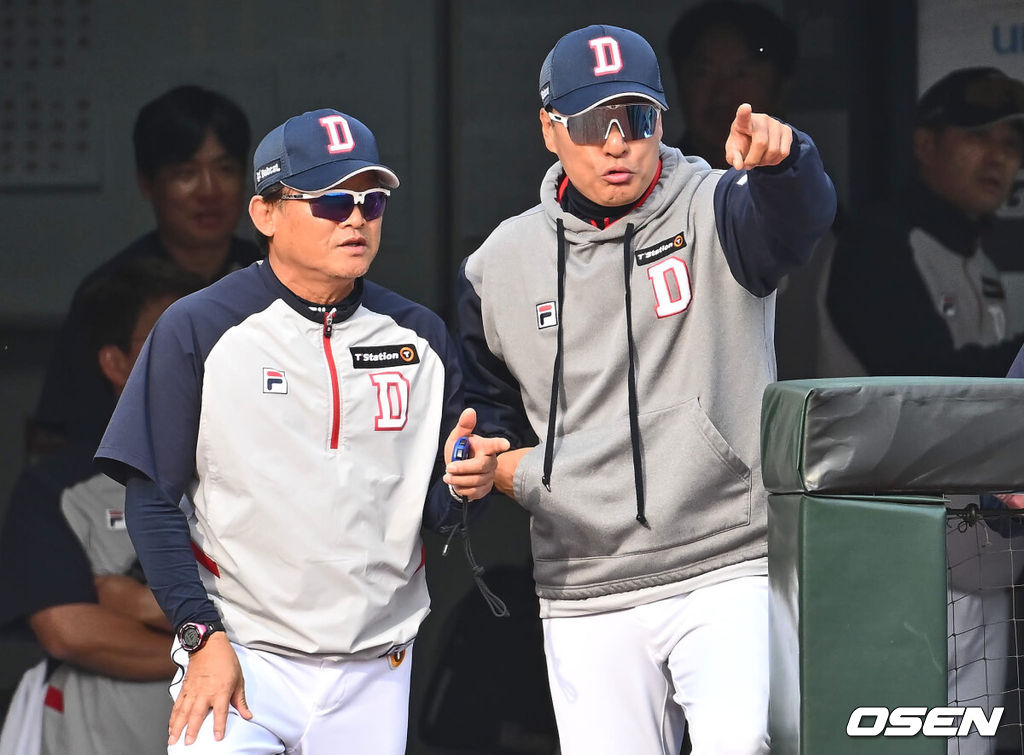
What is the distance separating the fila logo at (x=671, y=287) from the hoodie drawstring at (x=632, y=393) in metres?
0.05

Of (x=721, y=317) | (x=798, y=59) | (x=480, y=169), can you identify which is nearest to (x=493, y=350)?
(x=721, y=317)

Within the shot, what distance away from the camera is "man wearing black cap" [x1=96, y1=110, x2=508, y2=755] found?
2.36 meters

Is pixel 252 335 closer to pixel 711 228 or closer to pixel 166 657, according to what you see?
pixel 711 228

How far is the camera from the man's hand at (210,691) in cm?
227

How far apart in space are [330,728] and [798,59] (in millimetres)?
2023

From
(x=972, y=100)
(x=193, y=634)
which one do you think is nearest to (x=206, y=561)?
(x=193, y=634)

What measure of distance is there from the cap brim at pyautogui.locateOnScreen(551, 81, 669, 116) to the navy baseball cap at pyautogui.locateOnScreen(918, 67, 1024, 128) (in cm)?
120

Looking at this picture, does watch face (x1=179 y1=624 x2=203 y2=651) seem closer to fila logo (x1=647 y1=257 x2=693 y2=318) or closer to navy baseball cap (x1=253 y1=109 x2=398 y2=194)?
navy baseball cap (x1=253 y1=109 x2=398 y2=194)

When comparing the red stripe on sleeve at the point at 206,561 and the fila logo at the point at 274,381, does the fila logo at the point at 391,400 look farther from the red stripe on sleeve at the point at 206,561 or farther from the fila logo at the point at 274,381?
the red stripe on sleeve at the point at 206,561

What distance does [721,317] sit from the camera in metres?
2.51

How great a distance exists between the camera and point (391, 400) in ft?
8.25

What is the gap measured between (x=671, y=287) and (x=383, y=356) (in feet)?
1.74

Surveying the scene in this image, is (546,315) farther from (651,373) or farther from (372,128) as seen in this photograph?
(372,128)

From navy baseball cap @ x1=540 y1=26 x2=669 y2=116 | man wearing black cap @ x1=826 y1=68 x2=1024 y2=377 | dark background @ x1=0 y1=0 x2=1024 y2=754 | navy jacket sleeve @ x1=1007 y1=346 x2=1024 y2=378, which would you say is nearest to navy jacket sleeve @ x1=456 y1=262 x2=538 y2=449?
navy baseball cap @ x1=540 y1=26 x2=669 y2=116
